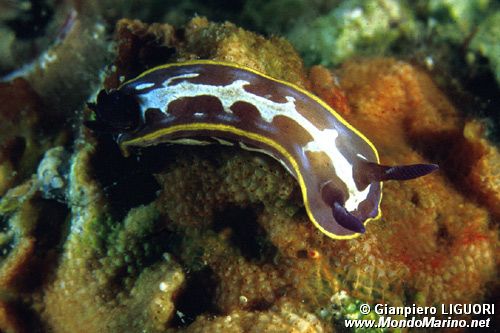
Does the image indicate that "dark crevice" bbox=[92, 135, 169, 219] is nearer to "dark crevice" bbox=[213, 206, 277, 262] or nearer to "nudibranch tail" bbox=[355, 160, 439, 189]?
"dark crevice" bbox=[213, 206, 277, 262]

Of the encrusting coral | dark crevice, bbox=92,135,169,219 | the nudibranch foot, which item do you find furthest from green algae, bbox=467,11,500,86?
dark crevice, bbox=92,135,169,219

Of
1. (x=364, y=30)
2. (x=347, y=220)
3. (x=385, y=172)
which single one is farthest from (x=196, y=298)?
(x=364, y=30)

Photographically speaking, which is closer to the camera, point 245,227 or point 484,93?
point 245,227

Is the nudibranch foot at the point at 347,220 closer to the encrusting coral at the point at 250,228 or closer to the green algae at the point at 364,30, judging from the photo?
the encrusting coral at the point at 250,228

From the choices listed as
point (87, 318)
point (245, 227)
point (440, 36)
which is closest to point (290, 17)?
point (440, 36)

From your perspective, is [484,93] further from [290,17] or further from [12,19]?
[12,19]

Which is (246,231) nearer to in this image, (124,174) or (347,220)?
(347,220)
